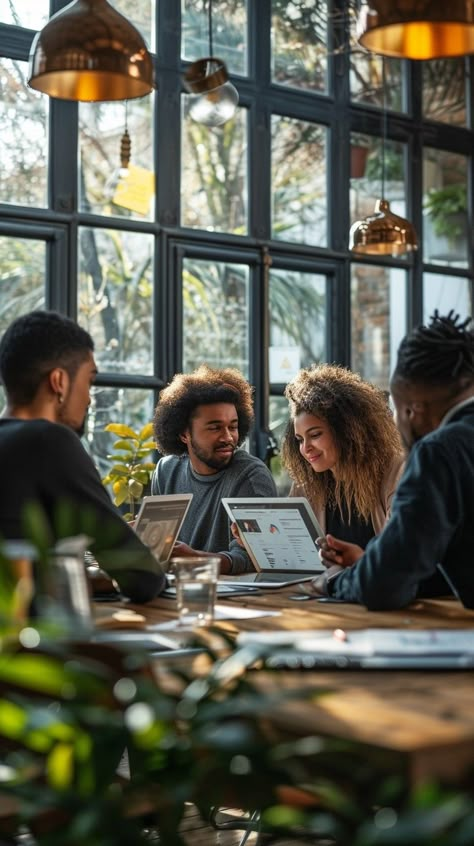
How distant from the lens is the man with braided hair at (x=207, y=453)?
4.30 metres

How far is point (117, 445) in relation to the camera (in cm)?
537

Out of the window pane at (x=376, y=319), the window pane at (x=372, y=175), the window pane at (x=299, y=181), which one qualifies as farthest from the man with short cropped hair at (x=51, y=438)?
the window pane at (x=372, y=175)

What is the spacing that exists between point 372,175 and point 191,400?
10.2 ft

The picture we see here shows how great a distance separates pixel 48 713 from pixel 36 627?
0.08 metres

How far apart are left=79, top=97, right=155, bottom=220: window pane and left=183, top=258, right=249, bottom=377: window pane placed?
450mm

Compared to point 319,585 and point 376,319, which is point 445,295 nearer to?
point 376,319

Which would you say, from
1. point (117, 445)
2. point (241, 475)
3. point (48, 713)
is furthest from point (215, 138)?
point (48, 713)

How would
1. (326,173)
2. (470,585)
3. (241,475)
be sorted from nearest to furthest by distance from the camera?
(470,585)
(241,475)
(326,173)

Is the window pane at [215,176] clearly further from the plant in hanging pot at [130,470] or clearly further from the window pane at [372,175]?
the plant in hanging pot at [130,470]

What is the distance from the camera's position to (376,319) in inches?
285

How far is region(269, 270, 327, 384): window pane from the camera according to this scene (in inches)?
264

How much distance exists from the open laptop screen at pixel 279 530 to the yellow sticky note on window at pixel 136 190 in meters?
3.00

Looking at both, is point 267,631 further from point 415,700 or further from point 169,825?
point 169,825

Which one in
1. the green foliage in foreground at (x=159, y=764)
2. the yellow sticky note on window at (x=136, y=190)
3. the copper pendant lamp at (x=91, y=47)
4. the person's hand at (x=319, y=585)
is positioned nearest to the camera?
the green foliage in foreground at (x=159, y=764)
